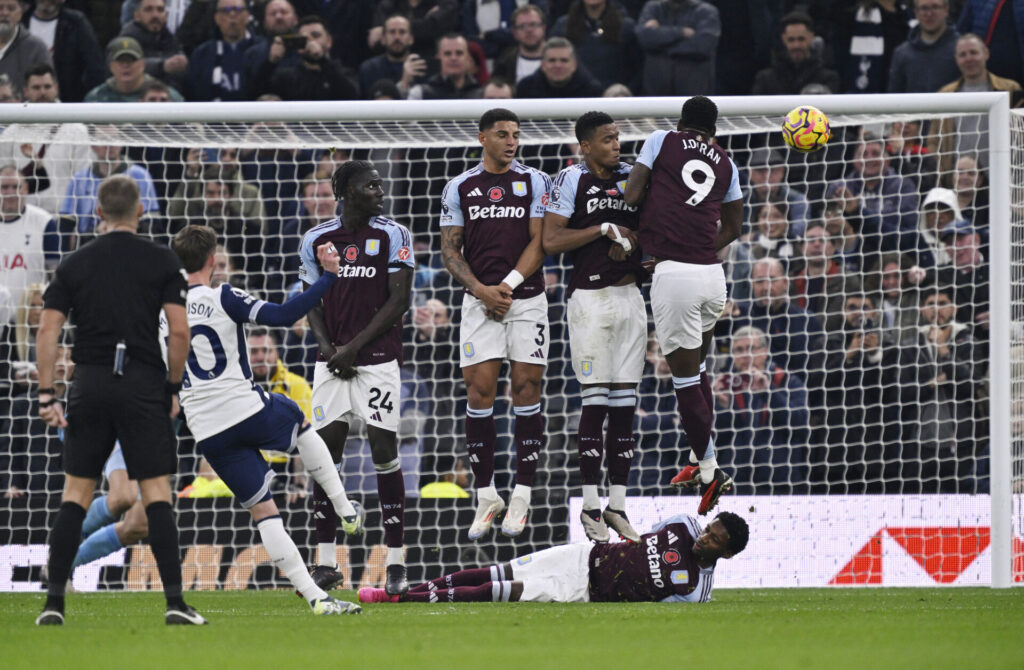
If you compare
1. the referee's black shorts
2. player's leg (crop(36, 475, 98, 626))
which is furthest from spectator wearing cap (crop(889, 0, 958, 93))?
player's leg (crop(36, 475, 98, 626))

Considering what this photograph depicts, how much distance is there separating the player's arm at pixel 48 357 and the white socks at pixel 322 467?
1.71 m

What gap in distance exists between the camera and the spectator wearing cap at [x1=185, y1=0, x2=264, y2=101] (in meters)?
15.1

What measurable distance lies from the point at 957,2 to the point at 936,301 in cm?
534

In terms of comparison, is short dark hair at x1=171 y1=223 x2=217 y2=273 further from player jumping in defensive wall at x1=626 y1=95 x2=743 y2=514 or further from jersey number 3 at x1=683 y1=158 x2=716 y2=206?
jersey number 3 at x1=683 y1=158 x2=716 y2=206

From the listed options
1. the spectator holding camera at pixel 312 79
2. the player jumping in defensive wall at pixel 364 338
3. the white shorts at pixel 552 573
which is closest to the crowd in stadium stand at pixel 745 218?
the spectator holding camera at pixel 312 79

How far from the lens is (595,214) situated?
10.5m

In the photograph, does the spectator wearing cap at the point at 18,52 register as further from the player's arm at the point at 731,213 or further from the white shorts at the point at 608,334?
the player's arm at the point at 731,213

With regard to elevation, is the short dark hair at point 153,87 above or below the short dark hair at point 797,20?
below

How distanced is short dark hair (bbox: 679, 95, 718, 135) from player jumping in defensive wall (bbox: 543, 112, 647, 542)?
1.79 feet

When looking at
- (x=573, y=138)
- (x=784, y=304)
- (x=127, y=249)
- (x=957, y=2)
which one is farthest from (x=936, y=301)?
(x=127, y=249)

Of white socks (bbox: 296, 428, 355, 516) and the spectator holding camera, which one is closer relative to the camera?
white socks (bbox: 296, 428, 355, 516)

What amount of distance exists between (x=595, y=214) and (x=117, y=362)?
4.07m

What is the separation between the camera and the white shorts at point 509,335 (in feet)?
34.2

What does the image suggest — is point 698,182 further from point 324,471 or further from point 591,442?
point 324,471
